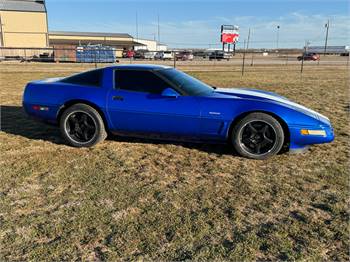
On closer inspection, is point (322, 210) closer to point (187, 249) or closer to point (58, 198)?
point (187, 249)

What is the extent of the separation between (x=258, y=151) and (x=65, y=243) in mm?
2827

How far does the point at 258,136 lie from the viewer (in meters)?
4.45

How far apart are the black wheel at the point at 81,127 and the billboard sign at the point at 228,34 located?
210ft

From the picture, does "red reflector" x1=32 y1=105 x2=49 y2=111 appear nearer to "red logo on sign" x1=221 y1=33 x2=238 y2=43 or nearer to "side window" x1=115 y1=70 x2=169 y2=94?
"side window" x1=115 y1=70 x2=169 y2=94

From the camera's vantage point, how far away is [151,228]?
2.78 meters

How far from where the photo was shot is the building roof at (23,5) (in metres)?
59.7

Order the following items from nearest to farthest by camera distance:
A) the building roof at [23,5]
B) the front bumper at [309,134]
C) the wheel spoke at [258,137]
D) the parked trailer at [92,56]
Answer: the front bumper at [309,134] → the wheel spoke at [258,137] → the parked trailer at [92,56] → the building roof at [23,5]

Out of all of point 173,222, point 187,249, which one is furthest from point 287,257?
point 173,222

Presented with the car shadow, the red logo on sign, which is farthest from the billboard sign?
the car shadow

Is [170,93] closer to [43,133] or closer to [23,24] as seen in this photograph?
[43,133]

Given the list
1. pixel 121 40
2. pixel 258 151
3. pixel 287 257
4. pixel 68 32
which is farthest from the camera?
pixel 68 32

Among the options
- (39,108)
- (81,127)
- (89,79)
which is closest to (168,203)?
(81,127)

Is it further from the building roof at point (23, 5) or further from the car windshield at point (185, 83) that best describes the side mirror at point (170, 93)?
the building roof at point (23, 5)

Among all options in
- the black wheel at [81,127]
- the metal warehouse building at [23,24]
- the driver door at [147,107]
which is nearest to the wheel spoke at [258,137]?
the driver door at [147,107]
